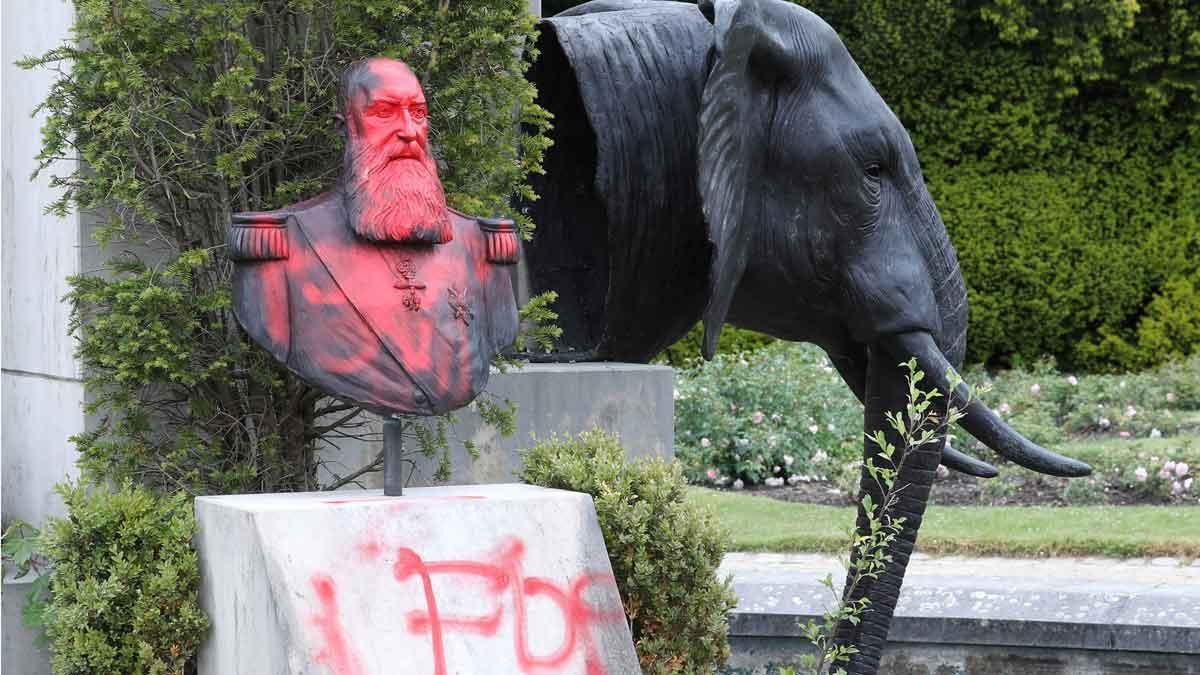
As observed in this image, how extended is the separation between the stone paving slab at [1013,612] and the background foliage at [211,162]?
1727mm

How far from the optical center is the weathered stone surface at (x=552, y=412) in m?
4.71

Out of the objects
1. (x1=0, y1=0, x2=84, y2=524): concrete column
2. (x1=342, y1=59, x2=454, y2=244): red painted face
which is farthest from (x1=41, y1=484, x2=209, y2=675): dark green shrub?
(x1=342, y1=59, x2=454, y2=244): red painted face

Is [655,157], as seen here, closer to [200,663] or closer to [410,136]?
[410,136]

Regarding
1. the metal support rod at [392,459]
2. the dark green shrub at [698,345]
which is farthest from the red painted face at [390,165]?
the dark green shrub at [698,345]

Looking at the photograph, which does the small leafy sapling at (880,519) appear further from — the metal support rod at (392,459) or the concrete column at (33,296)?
the concrete column at (33,296)

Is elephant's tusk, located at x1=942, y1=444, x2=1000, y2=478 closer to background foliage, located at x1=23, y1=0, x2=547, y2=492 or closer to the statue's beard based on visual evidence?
background foliage, located at x1=23, y1=0, x2=547, y2=492

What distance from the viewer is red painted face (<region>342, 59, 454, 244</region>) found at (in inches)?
133

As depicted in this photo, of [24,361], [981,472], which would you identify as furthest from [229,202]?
[981,472]

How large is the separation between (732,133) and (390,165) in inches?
35.8

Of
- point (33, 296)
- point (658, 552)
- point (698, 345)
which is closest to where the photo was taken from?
point (658, 552)

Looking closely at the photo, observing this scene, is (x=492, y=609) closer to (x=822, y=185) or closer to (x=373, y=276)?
(x=373, y=276)

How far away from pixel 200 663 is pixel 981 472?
2174mm

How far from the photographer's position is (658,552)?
3.84 meters

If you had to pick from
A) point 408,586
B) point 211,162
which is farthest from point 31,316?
point 408,586
